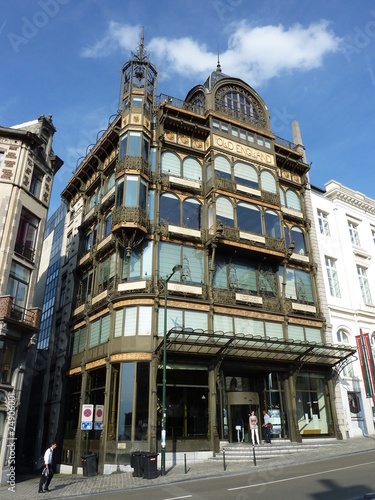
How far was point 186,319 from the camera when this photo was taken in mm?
25625

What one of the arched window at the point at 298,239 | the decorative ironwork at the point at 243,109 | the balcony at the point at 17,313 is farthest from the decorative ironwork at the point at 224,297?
the decorative ironwork at the point at 243,109

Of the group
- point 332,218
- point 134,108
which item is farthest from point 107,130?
point 332,218

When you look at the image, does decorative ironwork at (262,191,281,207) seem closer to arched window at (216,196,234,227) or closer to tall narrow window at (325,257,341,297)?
arched window at (216,196,234,227)

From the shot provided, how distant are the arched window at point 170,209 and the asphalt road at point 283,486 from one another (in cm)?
1632

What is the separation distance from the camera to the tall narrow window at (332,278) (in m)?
34.4

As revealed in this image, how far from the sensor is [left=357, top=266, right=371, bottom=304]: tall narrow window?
37031 mm

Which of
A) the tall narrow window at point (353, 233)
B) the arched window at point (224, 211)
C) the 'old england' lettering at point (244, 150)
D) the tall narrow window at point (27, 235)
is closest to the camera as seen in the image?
the tall narrow window at point (27, 235)

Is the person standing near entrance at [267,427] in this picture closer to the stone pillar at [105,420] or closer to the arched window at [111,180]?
the stone pillar at [105,420]

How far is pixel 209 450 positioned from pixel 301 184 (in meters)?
23.4

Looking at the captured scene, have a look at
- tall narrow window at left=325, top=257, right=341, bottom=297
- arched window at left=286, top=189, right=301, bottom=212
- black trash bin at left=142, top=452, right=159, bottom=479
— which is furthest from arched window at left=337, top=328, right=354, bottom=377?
black trash bin at left=142, top=452, right=159, bottom=479

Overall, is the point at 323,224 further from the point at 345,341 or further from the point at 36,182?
the point at 36,182

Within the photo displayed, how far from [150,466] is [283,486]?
6.82 meters

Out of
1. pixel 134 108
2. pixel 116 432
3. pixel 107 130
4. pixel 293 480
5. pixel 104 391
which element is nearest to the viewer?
pixel 293 480

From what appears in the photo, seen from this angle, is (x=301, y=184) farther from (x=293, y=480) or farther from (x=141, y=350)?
(x=293, y=480)
